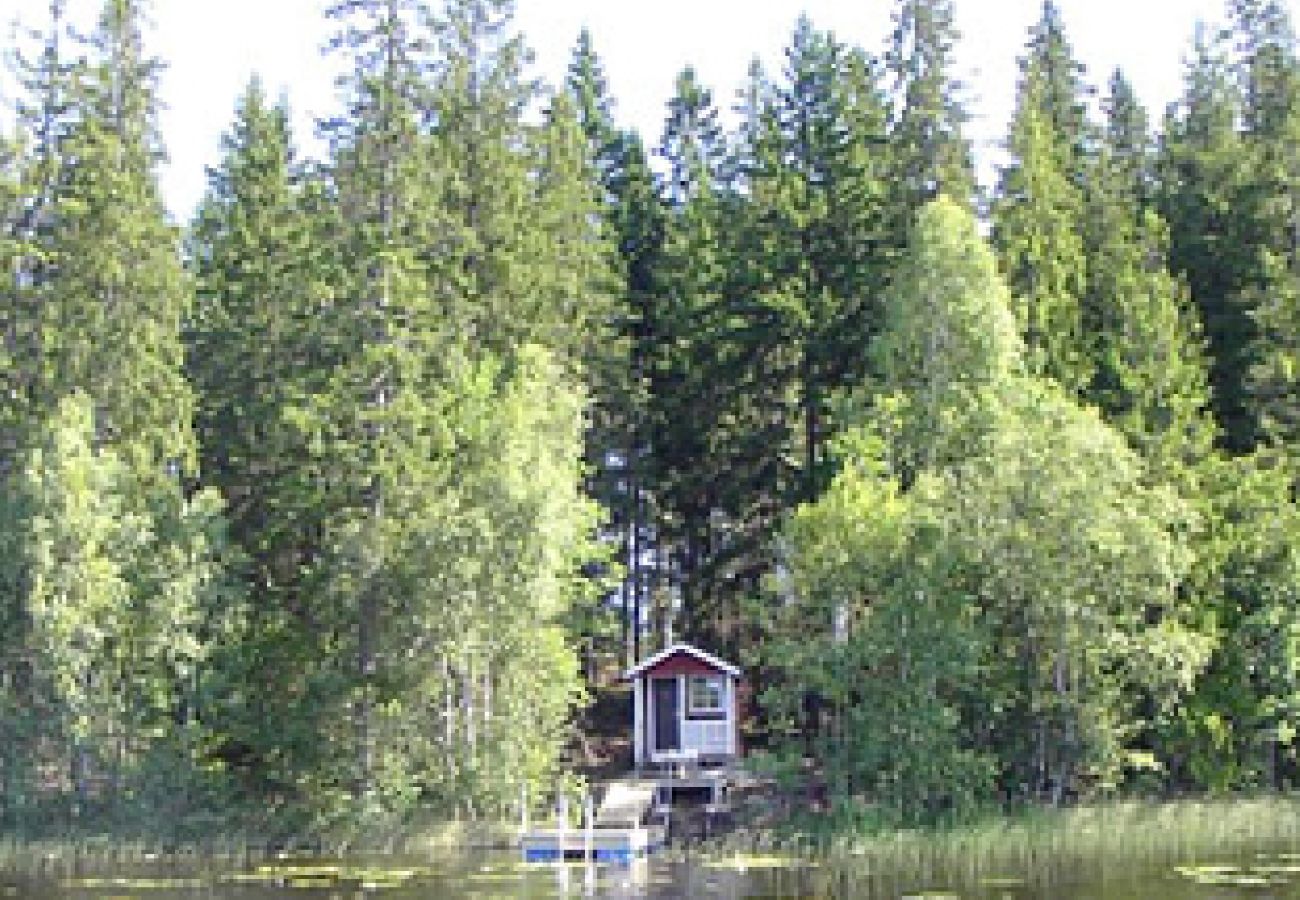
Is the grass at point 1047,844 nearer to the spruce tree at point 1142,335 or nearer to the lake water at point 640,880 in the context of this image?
the lake water at point 640,880

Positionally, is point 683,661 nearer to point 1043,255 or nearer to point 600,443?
point 600,443

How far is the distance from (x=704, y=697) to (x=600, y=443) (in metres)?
7.89

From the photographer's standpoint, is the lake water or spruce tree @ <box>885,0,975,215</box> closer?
the lake water

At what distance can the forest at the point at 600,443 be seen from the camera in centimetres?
3294

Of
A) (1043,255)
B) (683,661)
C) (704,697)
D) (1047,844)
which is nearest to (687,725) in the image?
(704,697)

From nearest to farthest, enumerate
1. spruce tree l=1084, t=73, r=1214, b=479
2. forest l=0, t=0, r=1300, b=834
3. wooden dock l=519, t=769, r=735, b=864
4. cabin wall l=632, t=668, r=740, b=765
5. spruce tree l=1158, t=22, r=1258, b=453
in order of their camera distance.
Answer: wooden dock l=519, t=769, r=735, b=864
forest l=0, t=0, r=1300, b=834
spruce tree l=1084, t=73, r=1214, b=479
cabin wall l=632, t=668, r=740, b=765
spruce tree l=1158, t=22, r=1258, b=453

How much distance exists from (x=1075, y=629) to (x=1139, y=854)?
177 inches

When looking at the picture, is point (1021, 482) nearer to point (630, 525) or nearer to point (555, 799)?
point (555, 799)

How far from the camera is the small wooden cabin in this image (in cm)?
4053

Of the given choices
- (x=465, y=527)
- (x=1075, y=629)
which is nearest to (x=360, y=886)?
(x=465, y=527)

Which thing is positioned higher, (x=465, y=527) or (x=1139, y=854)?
(x=465, y=527)

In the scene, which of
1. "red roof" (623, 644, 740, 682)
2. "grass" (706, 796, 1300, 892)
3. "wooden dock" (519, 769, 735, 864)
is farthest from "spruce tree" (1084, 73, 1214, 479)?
"wooden dock" (519, 769, 735, 864)

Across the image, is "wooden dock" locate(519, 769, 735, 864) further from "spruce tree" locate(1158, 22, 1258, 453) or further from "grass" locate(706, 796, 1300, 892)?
"spruce tree" locate(1158, 22, 1258, 453)

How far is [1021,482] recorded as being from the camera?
32656mm
